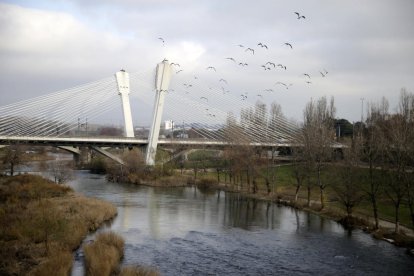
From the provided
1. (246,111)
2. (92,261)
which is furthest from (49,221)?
(246,111)

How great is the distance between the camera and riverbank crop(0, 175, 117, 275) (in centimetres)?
1705

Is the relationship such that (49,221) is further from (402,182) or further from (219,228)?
(402,182)

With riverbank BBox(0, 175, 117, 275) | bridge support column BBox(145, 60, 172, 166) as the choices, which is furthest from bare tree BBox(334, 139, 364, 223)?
bridge support column BBox(145, 60, 172, 166)

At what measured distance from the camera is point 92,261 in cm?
1733

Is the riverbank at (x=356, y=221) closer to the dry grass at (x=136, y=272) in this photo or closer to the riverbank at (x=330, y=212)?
the riverbank at (x=330, y=212)

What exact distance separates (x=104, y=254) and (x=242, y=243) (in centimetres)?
804

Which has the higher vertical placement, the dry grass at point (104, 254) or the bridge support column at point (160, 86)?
the bridge support column at point (160, 86)

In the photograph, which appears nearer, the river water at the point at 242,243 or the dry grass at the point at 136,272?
the dry grass at the point at 136,272

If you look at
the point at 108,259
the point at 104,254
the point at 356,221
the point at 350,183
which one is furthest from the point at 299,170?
the point at 108,259

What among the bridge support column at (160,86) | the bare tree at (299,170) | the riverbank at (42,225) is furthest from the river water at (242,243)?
the bridge support column at (160,86)

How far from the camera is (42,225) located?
21.4 metres

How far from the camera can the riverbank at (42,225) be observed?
1705cm

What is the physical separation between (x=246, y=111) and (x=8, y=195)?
3363 centimetres

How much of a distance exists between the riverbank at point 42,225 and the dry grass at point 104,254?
780mm
